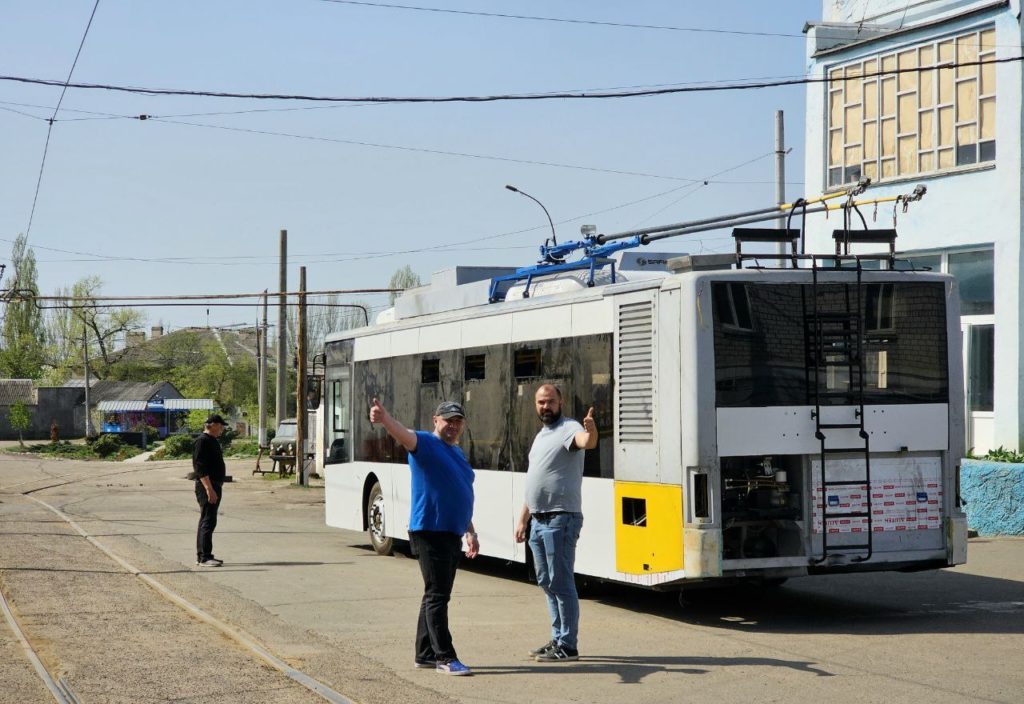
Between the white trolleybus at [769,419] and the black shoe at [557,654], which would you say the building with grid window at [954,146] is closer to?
the white trolleybus at [769,419]

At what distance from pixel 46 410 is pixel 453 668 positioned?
99561mm

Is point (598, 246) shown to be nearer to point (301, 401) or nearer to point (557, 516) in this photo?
point (557, 516)

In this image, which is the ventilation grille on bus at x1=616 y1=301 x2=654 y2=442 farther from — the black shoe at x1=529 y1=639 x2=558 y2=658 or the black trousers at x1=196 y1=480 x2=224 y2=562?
the black trousers at x1=196 y1=480 x2=224 y2=562

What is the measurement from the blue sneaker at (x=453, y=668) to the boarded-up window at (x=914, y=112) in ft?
43.3

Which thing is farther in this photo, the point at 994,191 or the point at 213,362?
the point at 213,362

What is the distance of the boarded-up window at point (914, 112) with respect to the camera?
2022 centimetres

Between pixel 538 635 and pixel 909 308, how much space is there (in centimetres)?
423

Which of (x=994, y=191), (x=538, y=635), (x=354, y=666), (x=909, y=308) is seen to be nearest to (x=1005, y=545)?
(x=994, y=191)

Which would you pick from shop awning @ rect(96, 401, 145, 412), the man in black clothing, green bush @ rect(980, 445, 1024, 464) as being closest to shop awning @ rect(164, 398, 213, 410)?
shop awning @ rect(96, 401, 145, 412)

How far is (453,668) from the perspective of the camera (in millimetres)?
8797

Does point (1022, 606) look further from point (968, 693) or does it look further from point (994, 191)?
point (994, 191)

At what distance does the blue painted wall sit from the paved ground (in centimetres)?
118

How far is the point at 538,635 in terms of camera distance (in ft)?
35.1

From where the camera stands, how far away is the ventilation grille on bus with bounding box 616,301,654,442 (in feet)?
37.6
